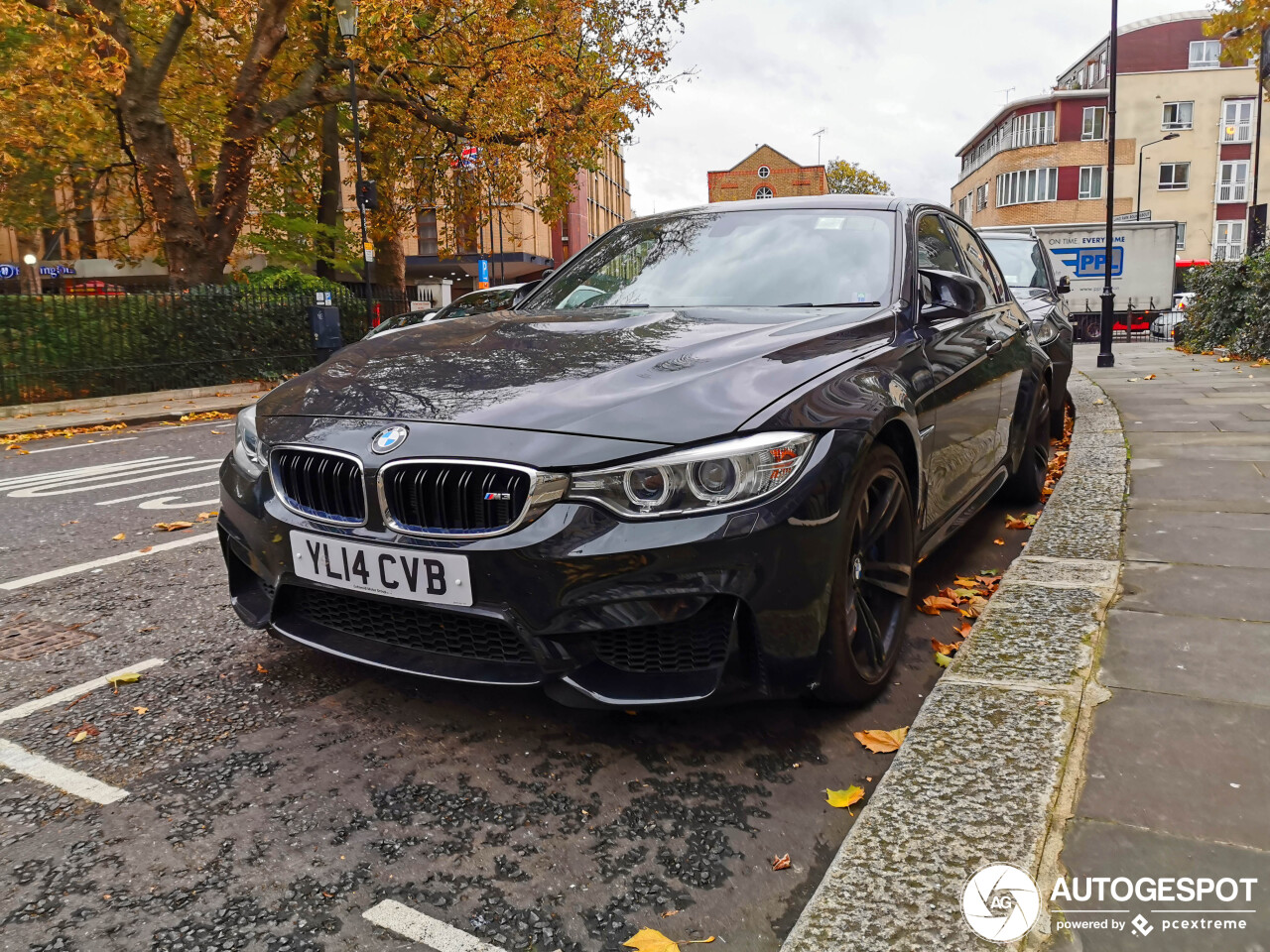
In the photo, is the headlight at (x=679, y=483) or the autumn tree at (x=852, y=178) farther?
the autumn tree at (x=852, y=178)

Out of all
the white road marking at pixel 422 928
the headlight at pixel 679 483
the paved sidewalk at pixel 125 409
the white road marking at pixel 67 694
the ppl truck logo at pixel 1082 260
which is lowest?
the paved sidewalk at pixel 125 409

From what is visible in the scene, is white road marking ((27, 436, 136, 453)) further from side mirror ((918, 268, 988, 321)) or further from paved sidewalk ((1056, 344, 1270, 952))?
paved sidewalk ((1056, 344, 1270, 952))

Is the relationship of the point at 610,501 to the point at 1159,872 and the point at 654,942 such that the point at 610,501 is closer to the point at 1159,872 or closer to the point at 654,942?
the point at 654,942

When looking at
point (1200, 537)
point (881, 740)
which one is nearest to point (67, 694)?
point (881, 740)

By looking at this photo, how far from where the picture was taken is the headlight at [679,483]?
240 cm

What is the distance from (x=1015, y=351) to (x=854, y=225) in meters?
1.50

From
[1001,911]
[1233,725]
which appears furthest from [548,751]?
[1233,725]

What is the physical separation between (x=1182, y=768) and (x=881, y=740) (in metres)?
0.73

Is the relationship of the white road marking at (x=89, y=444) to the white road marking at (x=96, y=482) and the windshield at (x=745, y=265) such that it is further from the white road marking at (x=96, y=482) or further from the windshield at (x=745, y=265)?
the windshield at (x=745, y=265)

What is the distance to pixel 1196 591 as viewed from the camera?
374 centimetres

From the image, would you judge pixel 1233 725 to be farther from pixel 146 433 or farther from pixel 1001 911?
pixel 146 433

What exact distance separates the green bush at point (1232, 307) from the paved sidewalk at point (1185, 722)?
1122cm

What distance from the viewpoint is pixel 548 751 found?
2.73m

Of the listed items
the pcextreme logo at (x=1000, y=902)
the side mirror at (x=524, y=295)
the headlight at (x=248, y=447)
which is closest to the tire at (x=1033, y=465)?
the side mirror at (x=524, y=295)
